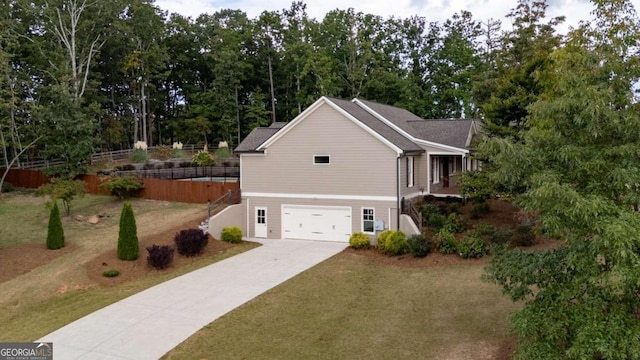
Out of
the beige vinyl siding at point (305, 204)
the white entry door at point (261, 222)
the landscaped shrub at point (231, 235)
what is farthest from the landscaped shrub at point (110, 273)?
the white entry door at point (261, 222)

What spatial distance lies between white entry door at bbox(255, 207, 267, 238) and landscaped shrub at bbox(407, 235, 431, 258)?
800cm

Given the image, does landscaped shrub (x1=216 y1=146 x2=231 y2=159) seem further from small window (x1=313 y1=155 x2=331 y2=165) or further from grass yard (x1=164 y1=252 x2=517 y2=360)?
grass yard (x1=164 y1=252 x2=517 y2=360)

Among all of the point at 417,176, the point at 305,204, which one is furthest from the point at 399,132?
the point at 305,204

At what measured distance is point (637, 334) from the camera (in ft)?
21.0

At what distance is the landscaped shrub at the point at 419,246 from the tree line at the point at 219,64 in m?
24.6

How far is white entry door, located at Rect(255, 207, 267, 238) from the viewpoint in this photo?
23.0 m

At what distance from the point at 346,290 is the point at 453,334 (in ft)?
14.9

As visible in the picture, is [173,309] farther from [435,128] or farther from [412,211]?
[435,128]

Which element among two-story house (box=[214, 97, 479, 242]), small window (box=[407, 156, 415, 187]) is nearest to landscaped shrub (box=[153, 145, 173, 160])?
two-story house (box=[214, 97, 479, 242])

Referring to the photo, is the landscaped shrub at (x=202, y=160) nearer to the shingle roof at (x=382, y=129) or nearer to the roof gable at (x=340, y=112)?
the roof gable at (x=340, y=112)

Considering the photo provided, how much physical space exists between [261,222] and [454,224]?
9.57 m

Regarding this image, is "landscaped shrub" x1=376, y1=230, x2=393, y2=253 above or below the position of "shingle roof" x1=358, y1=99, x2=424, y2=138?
below

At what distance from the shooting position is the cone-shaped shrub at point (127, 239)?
18.0 metres

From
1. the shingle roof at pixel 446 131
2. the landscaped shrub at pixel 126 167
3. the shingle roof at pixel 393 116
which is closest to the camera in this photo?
the shingle roof at pixel 446 131
